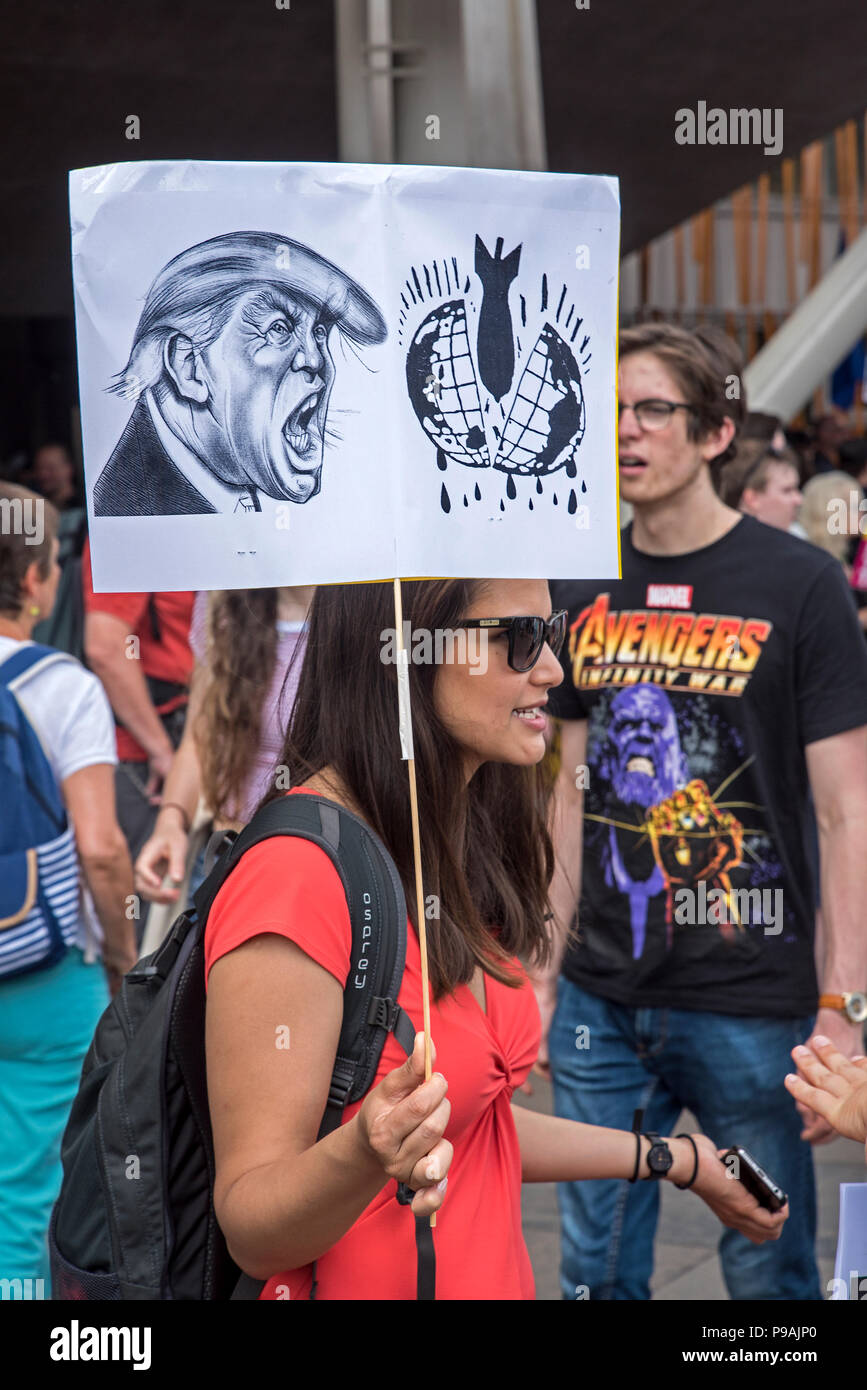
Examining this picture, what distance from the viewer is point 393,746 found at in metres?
2.00

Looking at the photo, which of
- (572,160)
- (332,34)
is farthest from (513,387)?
(572,160)

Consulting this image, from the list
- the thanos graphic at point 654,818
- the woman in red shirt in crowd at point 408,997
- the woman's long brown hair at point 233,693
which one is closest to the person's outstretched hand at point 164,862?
the woman's long brown hair at point 233,693

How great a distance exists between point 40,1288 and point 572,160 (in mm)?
8861

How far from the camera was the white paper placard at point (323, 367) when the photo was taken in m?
1.87

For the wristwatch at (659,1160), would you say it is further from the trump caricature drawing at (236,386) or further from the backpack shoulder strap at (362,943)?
the trump caricature drawing at (236,386)

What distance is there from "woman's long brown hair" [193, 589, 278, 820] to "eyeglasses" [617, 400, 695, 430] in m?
1.08

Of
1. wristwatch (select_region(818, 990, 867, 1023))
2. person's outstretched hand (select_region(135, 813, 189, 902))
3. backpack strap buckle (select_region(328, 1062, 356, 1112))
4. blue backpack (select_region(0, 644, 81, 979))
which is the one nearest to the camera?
backpack strap buckle (select_region(328, 1062, 356, 1112))

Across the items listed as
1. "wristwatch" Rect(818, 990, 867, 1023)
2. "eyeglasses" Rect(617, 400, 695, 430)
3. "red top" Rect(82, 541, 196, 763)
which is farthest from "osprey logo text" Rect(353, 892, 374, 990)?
"red top" Rect(82, 541, 196, 763)

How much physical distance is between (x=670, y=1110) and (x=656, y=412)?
60.1 inches

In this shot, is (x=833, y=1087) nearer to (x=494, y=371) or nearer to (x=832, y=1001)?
(x=832, y=1001)

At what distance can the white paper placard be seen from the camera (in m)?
1.87

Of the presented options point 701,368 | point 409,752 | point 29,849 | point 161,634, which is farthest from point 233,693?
point 409,752

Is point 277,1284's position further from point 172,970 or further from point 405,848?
point 405,848
